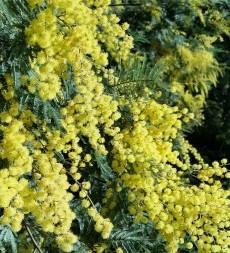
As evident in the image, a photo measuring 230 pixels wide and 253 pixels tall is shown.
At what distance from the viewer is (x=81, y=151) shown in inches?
92.8

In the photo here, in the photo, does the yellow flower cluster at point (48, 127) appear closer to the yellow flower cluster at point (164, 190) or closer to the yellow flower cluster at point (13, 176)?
the yellow flower cluster at point (13, 176)

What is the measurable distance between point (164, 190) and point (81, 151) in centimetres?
40

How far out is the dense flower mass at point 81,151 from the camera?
191 cm

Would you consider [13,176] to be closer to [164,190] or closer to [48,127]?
[48,127]

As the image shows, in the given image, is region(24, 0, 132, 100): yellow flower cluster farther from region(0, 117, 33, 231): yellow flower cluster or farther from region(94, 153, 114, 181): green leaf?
region(94, 153, 114, 181): green leaf

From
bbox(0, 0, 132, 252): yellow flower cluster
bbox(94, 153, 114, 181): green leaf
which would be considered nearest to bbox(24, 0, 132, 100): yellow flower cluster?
bbox(0, 0, 132, 252): yellow flower cluster

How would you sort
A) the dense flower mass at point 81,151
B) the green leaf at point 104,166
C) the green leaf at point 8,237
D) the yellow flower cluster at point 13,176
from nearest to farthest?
the yellow flower cluster at point 13,176 < the dense flower mass at point 81,151 < the green leaf at point 8,237 < the green leaf at point 104,166

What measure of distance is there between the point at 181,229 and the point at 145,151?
1.20 feet

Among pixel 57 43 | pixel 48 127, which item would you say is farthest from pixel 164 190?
pixel 57 43

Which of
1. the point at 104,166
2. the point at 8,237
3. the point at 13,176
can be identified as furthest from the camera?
the point at 104,166

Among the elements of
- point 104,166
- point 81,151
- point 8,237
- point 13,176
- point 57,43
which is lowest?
point 8,237

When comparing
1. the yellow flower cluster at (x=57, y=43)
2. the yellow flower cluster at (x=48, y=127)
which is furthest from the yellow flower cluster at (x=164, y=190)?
the yellow flower cluster at (x=57, y=43)

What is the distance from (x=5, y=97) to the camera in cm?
214

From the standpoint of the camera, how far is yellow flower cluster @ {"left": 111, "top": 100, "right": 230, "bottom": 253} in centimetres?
228
